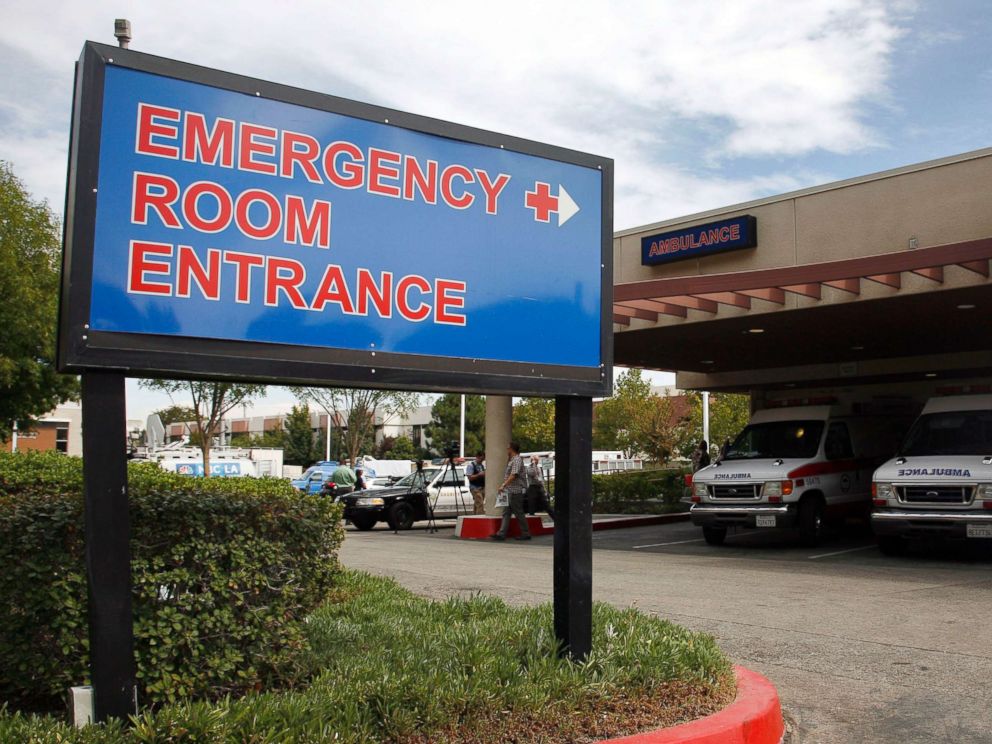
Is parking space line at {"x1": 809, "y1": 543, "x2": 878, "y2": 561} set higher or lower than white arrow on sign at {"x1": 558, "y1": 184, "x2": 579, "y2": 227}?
lower

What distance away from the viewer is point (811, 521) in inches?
631

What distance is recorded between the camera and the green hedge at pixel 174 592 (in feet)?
14.6

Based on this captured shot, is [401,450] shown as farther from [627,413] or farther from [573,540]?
[573,540]

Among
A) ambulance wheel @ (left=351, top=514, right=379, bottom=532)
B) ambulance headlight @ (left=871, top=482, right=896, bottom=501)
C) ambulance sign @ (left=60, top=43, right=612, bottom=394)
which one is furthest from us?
ambulance wheel @ (left=351, top=514, right=379, bottom=532)

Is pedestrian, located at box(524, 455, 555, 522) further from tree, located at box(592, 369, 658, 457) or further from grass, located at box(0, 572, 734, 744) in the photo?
tree, located at box(592, 369, 658, 457)

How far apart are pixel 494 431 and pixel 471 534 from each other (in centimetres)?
202

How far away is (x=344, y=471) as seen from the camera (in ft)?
88.6

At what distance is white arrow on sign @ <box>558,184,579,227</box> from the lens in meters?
5.73

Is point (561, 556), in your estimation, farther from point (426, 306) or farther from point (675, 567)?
point (675, 567)

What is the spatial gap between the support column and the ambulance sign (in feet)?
44.9

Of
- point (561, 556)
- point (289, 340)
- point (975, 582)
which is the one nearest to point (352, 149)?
point (289, 340)

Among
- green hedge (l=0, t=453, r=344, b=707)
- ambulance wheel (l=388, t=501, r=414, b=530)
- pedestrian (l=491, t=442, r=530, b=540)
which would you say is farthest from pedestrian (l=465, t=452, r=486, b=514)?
green hedge (l=0, t=453, r=344, b=707)

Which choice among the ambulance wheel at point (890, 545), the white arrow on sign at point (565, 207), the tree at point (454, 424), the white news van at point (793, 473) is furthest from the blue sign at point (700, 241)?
the tree at point (454, 424)

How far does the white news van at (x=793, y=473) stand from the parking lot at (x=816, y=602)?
56 cm
